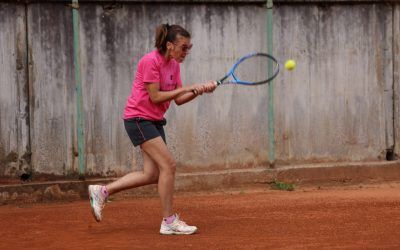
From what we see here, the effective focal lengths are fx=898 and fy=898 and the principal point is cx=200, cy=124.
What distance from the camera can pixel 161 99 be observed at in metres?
7.66

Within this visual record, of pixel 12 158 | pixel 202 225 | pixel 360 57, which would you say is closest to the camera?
pixel 202 225

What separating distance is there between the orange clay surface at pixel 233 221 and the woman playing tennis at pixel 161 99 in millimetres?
376

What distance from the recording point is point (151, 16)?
11.0m

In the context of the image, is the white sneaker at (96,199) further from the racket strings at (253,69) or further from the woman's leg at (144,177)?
the racket strings at (253,69)

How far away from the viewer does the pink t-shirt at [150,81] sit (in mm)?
7648

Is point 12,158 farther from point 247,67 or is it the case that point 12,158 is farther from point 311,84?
point 311,84

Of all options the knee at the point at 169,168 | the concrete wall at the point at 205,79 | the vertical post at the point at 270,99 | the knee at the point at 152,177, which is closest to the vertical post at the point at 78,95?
the concrete wall at the point at 205,79

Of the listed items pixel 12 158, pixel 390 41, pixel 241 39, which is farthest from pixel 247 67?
pixel 12 158

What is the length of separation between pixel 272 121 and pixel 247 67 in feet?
2.49

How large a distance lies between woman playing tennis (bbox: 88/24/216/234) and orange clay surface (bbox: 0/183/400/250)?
38 centimetres

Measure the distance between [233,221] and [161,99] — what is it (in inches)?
63.4

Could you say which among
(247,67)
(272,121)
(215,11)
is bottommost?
(272,121)

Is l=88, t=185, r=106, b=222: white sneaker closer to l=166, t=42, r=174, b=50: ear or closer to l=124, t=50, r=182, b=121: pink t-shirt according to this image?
l=124, t=50, r=182, b=121: pink t-shirt

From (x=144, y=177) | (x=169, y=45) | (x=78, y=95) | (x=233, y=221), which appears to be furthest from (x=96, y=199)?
(x=78, y=95)
